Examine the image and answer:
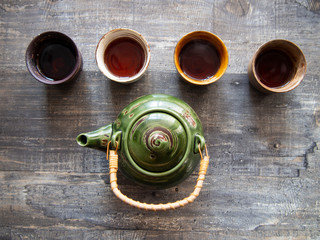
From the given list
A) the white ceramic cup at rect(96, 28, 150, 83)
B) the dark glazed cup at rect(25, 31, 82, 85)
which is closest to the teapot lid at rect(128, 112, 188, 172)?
the white ceramic cup at rect(96, 28, 150, 83)

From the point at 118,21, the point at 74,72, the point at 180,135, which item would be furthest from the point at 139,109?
the point at 118,21

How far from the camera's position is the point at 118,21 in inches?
42.5

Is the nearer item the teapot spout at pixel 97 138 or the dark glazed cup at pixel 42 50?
the teapot spout at pixel 97 138

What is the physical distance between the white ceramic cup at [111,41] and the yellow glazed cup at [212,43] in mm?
121

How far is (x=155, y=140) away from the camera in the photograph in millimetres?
729

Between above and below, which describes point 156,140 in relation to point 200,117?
above

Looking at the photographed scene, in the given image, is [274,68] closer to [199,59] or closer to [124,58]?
[199,59]

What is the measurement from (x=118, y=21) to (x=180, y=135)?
2.00 feet

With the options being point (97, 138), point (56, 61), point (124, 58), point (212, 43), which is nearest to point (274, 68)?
point (212, 43)

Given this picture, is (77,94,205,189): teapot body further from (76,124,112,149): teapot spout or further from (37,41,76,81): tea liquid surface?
(37,41,76,81): tea liquid surface

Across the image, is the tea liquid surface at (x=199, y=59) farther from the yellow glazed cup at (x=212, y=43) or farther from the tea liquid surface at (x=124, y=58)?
the tea liquid surface at (x=124, y=58)

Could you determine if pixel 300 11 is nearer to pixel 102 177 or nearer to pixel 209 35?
pixel 209 35

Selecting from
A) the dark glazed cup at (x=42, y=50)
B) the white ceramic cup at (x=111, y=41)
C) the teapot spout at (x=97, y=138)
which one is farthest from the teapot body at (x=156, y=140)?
the dark glazed cup at (x=42, y=50)

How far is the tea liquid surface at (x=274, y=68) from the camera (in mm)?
1033
